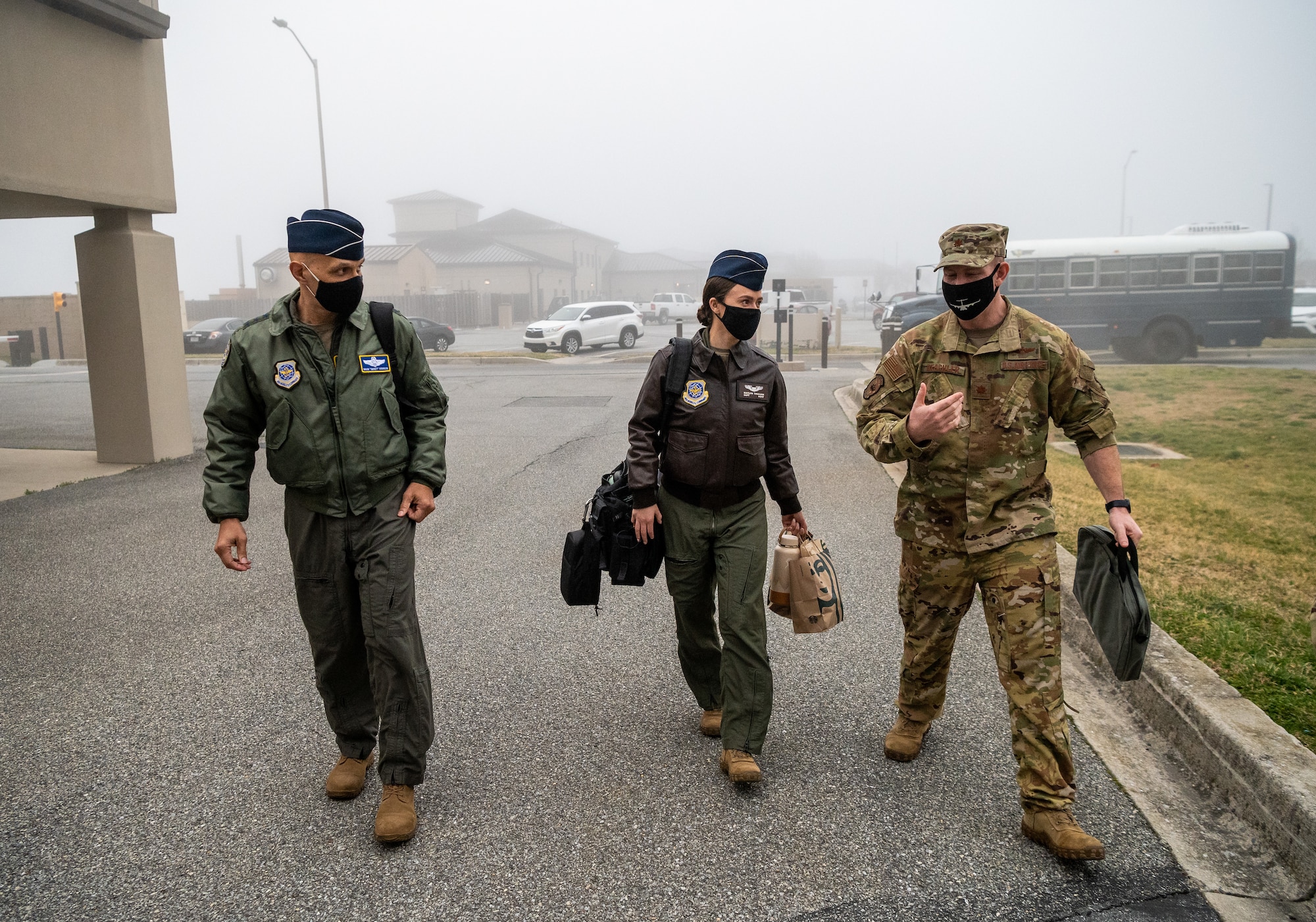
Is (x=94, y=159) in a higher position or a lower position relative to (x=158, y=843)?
higher

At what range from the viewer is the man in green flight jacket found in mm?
3156

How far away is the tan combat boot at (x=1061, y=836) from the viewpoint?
2959 millimetres

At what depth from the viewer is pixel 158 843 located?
3152 mm

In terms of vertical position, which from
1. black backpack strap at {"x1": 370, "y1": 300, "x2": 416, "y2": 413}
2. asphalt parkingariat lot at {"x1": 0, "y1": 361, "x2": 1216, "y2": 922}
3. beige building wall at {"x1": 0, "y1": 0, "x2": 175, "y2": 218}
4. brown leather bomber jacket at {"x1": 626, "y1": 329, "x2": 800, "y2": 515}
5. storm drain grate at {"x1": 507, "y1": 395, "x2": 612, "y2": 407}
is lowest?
asphalt parkingariat lot at {"x1": 0, "y1": 361, "x2": 1216, "y2": 922}

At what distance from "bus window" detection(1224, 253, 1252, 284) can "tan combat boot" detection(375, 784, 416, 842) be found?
73.4 ft

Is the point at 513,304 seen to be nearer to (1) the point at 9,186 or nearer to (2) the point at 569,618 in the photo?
(1) the point at 9,186

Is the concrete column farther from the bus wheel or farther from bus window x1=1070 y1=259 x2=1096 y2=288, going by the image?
the bus wheel

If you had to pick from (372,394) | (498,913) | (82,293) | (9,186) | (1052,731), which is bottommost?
(498,913)

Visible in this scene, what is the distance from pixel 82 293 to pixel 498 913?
32.1 ft

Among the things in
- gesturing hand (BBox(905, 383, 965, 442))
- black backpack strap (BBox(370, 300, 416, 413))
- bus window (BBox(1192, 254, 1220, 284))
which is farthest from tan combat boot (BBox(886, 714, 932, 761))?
bus window (BBox(1192, 254, 1220, 284))

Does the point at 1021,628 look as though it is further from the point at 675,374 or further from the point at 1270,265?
the point at 1270,265

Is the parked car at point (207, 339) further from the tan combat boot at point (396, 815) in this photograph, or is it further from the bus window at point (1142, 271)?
the tan combat boot at point (396, 815)

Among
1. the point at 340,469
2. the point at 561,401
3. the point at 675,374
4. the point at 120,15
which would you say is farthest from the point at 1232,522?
the point at 561,401

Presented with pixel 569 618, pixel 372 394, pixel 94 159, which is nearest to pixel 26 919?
pixel 372 394
